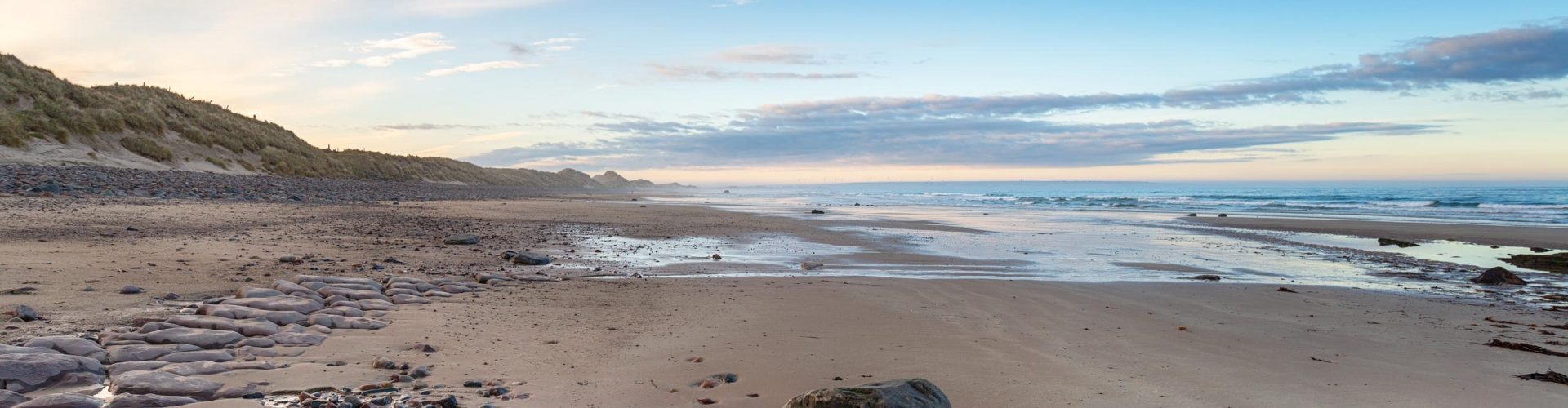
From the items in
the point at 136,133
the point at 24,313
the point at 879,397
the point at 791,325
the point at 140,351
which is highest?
the point at 136,133

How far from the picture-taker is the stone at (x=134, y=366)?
11.9 feet

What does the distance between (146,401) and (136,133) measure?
28.5m

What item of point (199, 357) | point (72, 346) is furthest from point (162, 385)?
point (72, 346)

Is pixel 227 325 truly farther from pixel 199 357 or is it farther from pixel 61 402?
pixel 61 402

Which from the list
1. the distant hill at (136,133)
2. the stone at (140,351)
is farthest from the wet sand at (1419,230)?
the distant hill at (136,133)

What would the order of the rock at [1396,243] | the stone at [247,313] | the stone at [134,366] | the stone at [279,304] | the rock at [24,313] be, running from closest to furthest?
the stone at [134,366], the rock at [24,313], the stone at [247,313], the stone at [279,304], the rock at [1396,243]

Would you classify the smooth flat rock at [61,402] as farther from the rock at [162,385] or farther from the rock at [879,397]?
the rock at [879,397]

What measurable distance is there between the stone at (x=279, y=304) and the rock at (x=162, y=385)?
1.72 m

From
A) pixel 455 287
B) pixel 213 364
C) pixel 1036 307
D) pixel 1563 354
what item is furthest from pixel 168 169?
pixel 1563 354

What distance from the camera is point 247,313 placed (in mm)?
4910

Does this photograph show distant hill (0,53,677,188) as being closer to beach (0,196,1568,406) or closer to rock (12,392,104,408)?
beach (0,196,1568,406)

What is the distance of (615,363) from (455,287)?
3.18 metres

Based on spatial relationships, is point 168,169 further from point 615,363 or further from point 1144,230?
point 1144,230

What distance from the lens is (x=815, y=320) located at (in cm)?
634
